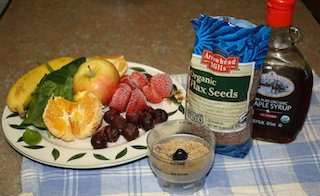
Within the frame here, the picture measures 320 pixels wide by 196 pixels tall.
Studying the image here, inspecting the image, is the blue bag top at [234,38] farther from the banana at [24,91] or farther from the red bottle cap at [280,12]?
the banana at [24,91]

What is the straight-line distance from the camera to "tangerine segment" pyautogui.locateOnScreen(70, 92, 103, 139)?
829 mm

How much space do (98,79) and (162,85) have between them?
14cm

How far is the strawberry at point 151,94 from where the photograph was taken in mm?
946

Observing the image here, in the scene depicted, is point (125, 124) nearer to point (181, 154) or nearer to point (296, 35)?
point (181, 154)

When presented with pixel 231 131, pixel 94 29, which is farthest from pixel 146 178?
pixel 94 29

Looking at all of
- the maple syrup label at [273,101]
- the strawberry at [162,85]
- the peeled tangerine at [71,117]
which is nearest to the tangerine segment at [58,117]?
the peeled tangerine at [71,117]

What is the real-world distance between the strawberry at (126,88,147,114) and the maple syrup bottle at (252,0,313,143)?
23cm

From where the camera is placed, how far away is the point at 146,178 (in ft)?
2.62

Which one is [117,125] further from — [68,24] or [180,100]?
[68,24]

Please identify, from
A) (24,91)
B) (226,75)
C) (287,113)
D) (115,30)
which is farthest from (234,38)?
(115,30)

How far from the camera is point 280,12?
2.42 ft

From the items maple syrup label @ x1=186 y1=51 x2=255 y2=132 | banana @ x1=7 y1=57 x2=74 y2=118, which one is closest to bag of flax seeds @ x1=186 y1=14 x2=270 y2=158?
maple syrup label @ x1=186 y1=51 x2=255 y2=132

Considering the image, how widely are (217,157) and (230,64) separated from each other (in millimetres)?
194

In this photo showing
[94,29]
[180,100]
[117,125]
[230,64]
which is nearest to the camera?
[230,64]
